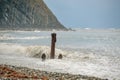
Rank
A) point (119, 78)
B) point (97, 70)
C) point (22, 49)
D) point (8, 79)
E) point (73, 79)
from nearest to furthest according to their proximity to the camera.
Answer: point (8, 79)
point (73, 79)
point (119, 78)
point (97, 70)
point (22, 49)

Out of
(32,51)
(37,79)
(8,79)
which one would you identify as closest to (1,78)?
(8,79)

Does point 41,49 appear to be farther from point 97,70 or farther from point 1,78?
point 1,78

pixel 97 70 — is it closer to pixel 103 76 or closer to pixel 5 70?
pixel 103 76

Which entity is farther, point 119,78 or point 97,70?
point 97,70

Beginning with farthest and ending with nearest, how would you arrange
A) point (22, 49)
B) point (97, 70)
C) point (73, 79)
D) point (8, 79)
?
point (22, 49), point (97, 70), point (73, 79), point (8, 79)

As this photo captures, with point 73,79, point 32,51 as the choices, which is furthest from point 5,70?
point 32,51

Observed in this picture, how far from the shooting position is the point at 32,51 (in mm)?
38719

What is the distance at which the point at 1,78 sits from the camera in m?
16.7

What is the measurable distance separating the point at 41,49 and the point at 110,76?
1862cm

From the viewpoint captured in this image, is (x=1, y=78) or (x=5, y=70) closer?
(x=1, y=78)

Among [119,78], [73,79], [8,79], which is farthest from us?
[119,78]

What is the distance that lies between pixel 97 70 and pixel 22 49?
751 inches

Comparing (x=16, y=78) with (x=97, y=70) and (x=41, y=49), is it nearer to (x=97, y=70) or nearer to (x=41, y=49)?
(x=97, y=70)

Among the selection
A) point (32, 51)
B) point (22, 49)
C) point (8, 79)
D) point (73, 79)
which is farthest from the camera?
point (22, 49)
